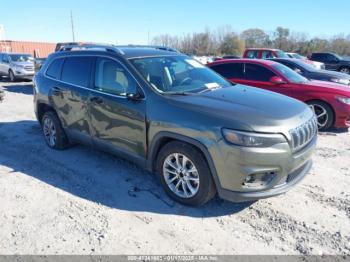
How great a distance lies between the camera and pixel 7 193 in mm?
3951

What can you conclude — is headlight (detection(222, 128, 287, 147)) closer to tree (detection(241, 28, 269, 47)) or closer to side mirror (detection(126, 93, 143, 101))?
side mirror (detection(126, 93, 143, 101))

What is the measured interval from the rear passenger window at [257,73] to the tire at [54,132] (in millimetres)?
4803

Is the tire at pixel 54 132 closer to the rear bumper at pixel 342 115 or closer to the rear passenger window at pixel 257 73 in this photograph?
the rear passenger window at pixel 257 73

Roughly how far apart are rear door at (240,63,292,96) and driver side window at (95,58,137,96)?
445 centimetres

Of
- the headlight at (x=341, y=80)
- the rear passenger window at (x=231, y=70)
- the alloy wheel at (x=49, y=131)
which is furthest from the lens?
the headlight at (x=341, y=80)

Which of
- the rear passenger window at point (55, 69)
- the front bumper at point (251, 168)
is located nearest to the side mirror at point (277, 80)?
the front bumper at point (251, 168)

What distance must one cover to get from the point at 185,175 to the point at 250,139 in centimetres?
93

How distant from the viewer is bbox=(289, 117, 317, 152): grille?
314 centimetres

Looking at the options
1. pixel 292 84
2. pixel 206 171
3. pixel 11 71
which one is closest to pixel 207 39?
pixel 11 71

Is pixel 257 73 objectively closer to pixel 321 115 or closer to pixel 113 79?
pixel 321 115

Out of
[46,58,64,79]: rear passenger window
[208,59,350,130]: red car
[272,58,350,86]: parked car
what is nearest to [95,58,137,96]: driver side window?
[46,58,64,79]: rear passenger window

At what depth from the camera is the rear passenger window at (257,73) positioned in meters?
7.41

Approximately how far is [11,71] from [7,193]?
50.7 feet

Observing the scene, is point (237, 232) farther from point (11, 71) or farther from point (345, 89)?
point (11, 71)
